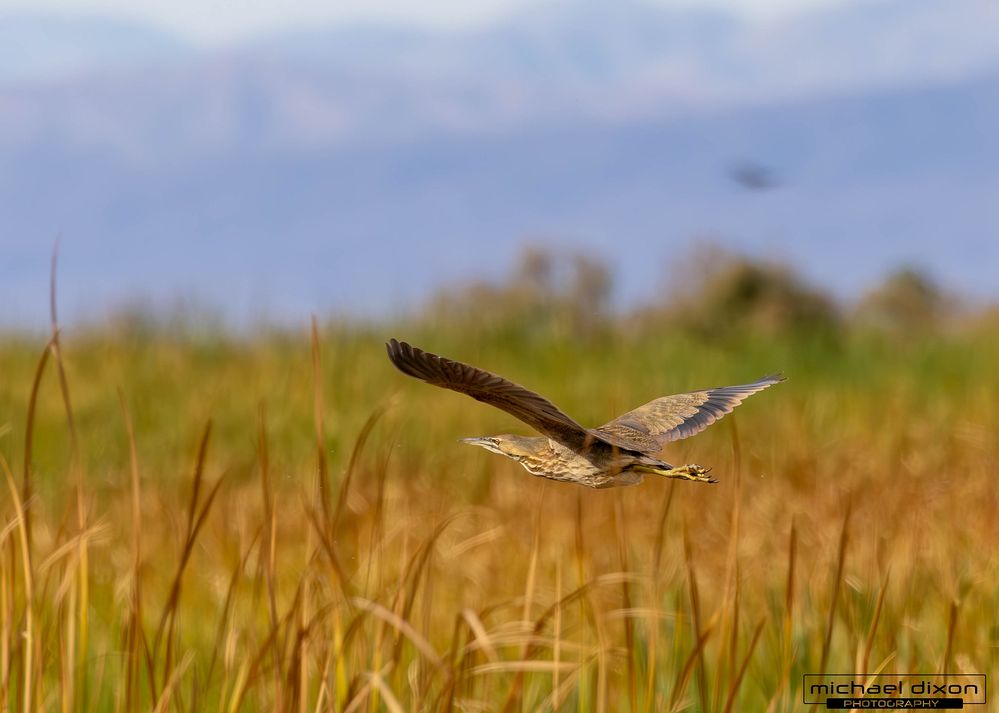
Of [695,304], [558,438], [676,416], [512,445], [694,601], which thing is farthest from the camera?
[695,304]

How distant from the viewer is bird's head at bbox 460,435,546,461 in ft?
4.98

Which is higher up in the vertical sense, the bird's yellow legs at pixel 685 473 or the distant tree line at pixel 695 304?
the distant tree line at pixel 695 304

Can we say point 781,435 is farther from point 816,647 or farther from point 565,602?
point 565,602

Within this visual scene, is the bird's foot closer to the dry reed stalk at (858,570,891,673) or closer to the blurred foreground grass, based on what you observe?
the blurred foreground grass

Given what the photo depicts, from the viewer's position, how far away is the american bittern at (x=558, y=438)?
1291 millimetres

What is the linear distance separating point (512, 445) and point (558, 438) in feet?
0.40

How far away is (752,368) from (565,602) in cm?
792

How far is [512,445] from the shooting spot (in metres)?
1.55

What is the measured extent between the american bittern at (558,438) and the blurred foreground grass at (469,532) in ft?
1.32

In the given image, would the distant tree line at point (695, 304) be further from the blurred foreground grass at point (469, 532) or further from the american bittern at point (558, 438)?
the american bittern at point (558, 438)

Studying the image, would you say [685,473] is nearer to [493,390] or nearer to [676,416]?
[493,390]

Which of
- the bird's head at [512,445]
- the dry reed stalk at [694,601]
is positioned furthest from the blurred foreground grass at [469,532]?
the bird's head at [512,445]

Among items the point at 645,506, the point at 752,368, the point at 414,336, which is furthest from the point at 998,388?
the point at 645,506

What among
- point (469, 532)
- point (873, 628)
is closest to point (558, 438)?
point (873, 628)
